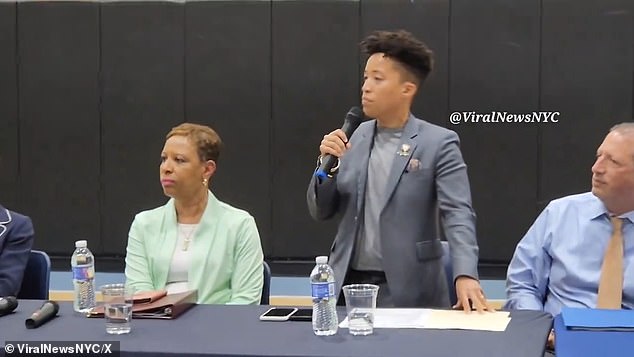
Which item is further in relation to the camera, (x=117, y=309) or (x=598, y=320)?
(x=117, y=309)

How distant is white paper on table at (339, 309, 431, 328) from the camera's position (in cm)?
212

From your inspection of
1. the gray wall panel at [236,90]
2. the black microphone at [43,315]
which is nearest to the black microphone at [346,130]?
the black microphone at [43,315]

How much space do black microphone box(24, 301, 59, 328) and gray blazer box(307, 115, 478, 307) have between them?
84cm

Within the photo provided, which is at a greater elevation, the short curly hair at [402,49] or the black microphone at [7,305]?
the short curly hair at [402,49]

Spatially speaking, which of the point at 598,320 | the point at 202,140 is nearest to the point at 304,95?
the point at 202,140

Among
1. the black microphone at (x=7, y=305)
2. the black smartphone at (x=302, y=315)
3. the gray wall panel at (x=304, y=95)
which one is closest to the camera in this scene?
the black smartphone at (x=302, y=315)

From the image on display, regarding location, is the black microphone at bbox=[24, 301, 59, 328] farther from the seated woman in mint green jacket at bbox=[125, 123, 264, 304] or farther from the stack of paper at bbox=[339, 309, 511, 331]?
the stack of paper at bbox=[339, 309, 511, 331]

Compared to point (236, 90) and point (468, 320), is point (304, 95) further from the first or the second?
point (468, 320)

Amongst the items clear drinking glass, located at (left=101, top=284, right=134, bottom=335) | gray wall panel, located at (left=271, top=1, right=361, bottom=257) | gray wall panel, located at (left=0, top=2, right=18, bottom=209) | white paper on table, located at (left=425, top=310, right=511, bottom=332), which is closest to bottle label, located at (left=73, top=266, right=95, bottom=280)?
clear drinking glass, located at (left=101, top=284, right=134, bottom=335)

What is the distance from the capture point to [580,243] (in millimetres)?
2525

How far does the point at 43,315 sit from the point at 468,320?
1153mm

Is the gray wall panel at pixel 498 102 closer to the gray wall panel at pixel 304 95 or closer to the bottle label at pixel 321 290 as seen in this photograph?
the gray wall panel at pixel 304 95

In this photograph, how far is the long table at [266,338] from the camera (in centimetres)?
186

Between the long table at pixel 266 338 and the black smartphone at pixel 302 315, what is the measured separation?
3cm
